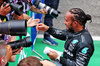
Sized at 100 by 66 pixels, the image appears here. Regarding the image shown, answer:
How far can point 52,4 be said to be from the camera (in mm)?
2900

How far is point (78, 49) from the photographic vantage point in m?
1.22

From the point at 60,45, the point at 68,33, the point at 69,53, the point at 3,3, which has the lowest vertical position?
the point at 60,45

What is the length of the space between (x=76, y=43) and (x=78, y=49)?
53mm

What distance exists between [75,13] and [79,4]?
5.79ft

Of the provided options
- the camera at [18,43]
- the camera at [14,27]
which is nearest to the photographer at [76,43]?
the camera at [18,43]

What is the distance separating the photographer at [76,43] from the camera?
120 centimetres

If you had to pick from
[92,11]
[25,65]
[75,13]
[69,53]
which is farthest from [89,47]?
[92,11]

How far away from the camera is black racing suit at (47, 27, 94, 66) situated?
1.20m

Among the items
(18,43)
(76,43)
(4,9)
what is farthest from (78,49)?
(4,9)

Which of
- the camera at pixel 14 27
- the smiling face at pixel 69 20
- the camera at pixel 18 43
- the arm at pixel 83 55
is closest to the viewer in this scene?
the camera at pixel 14 27

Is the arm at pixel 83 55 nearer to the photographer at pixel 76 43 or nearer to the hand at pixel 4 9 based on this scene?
the photographer at pixel 76 43

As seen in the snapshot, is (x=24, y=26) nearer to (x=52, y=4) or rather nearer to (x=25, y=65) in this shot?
(x=25, y=65)

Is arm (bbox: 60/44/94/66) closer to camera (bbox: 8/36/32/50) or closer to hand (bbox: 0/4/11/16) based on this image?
camera (bbox: 8/36/32/50)

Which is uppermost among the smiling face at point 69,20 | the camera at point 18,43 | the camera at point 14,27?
the camera at point 14,27
